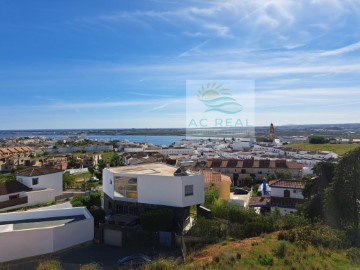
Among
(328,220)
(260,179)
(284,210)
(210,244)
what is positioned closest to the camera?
(210,244)

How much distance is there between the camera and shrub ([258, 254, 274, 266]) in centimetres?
1006

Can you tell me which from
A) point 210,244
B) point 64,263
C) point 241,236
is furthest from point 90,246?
point 241,236

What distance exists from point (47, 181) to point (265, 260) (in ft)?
70.0

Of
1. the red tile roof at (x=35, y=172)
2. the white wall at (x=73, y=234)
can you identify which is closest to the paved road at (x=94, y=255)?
the white wall at (x=73, y=234)

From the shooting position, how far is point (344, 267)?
9.45 m

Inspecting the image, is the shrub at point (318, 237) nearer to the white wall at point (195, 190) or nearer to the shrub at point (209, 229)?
the shrub at point (209, 229)

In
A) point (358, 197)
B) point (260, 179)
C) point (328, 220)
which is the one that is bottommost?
point (260, 179)

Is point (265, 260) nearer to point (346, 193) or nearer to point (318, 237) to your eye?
point (318, 237)

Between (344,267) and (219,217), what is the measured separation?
778 cm

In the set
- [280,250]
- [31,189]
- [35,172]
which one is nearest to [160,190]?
[280,250]

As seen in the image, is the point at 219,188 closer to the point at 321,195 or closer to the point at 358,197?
the point at 321,195

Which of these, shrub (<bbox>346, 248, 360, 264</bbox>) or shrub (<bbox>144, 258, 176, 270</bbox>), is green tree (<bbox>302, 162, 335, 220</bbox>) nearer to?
shrub (<bbox>346, 248, 360, 264</bbox>)

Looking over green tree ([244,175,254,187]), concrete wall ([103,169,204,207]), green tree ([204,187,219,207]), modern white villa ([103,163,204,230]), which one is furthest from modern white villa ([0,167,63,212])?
green tree ([244,175,254,187])

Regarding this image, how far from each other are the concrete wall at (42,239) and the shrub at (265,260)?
8685 mm
